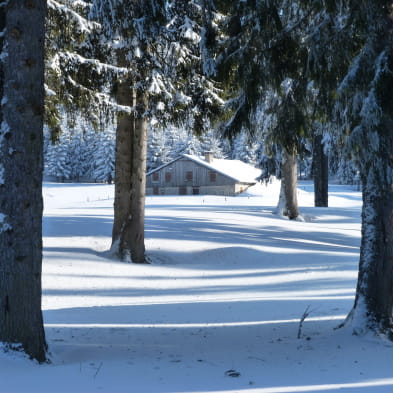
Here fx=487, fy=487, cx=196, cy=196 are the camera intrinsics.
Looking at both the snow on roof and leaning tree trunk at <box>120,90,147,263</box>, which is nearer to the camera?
leaning tree trunk at <box>120,90,147,263</box>

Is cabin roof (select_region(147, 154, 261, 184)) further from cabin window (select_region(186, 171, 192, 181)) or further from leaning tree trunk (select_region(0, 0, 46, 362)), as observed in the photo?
leaning tree trunk (select_region(0, 0, 46, 362))

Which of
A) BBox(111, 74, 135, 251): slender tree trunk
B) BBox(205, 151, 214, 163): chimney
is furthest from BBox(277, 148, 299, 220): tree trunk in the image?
BBox(205, 151, 214, 163): chimney

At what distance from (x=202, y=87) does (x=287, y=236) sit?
6700 mm

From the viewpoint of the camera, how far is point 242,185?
187ft

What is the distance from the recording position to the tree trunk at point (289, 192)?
2088 centimetres

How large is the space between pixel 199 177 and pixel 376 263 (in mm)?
50906

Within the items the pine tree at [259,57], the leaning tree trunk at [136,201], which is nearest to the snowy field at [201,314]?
the leaning tree trunk at [136,201]

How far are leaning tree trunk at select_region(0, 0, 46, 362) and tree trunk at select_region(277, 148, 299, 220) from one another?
54.5 feet

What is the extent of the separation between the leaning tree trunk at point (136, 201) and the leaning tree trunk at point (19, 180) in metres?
7.63

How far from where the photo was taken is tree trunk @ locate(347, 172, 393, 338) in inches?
225

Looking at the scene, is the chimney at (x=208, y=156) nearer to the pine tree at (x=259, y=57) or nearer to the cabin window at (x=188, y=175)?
the cabin window at (x=188, y=175)

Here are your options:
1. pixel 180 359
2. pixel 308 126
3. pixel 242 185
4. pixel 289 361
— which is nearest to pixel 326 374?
pixel 289 361

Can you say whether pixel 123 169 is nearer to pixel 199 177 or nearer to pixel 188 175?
pixel 199 177

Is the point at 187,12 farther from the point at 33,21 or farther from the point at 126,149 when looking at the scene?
the point at 33,21
